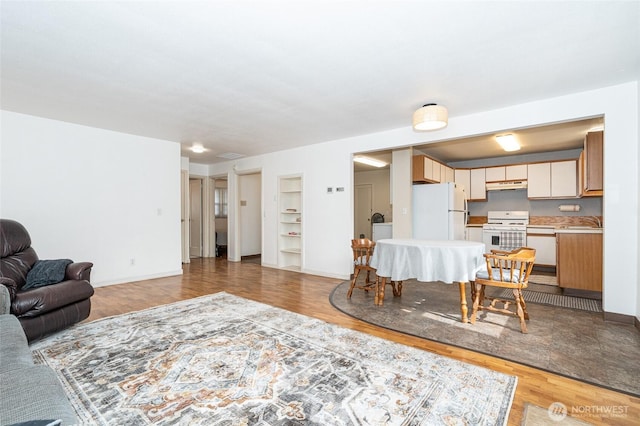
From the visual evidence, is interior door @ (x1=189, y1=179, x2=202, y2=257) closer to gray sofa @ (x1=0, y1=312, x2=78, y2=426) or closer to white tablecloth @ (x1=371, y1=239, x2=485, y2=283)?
white tablecloth @ (x1=371, y1=239, x2=485, y2=283)

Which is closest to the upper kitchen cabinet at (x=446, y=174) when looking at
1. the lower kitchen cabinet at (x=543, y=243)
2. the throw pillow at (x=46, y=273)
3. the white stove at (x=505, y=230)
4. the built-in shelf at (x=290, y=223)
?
the white stove at (x=505, y=230)

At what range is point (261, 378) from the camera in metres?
2.10

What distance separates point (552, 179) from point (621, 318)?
386 cm

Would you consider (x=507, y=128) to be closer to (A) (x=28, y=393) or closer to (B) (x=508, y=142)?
(B) (x=508, y=142)

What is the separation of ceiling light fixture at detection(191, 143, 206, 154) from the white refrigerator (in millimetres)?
4344

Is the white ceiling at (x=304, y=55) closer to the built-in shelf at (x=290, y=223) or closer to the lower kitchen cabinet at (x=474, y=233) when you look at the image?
the built-in shelf at (x=290, y=223)

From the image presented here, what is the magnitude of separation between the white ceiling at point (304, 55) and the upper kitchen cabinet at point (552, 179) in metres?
3.49

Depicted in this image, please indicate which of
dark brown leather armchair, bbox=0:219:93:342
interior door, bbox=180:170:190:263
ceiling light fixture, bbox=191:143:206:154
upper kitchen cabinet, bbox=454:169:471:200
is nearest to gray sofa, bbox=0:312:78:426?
dark brown leather armchair, bbox=0:219:93:342

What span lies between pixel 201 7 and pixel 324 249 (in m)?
4.47

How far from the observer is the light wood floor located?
186 cm

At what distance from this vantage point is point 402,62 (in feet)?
8.89

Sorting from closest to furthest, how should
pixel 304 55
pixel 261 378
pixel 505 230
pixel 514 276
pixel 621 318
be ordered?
pixel 261 378 < pixel 304 55 < pixel 514 276 < pixel 621 318 < pixel 505 230

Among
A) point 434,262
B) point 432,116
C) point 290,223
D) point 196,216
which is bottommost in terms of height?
point 434,262

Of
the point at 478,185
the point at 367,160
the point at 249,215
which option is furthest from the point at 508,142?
the point at 249,215
